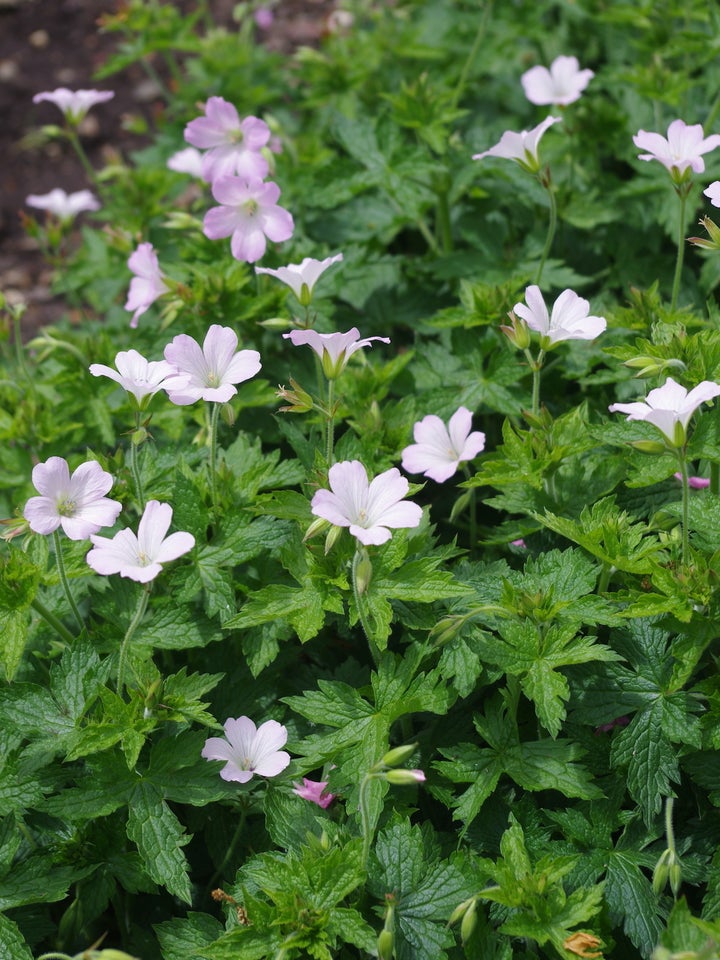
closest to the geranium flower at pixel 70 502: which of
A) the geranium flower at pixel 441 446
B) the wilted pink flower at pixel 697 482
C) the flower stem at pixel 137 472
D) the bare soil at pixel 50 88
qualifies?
the flower stem at pixel 137 472

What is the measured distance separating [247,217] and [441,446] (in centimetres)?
101

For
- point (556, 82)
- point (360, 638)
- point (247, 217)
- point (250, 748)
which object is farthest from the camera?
point (556, 82)

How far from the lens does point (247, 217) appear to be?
293 centimetres

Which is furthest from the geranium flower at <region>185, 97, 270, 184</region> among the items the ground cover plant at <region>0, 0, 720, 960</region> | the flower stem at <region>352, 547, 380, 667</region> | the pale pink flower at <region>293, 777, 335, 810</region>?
the pale pink flower at <region>293, 777, 335, 810</region>

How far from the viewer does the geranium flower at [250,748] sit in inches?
88.5

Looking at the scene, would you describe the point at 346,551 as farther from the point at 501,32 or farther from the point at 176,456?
the point at 501,32

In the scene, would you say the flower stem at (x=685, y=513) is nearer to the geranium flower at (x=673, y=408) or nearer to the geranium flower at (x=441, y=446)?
the geranium flower at (x=673, y=408)

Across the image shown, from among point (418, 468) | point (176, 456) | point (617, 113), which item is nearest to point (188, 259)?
point (176, 456)

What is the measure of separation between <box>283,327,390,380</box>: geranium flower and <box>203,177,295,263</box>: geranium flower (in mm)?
726

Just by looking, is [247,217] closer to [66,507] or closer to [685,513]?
[66,507]

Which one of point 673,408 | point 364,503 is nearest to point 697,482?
point 673,408

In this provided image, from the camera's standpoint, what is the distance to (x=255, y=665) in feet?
7.73

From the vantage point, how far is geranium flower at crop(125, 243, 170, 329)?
3.02 m

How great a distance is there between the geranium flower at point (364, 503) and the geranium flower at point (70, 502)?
0.48m
